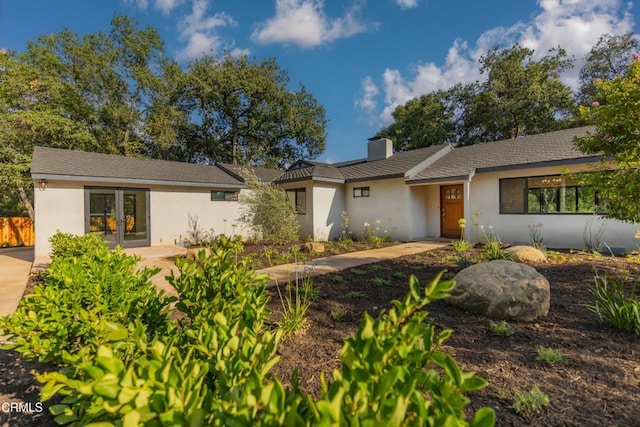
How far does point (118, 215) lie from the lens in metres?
10.1

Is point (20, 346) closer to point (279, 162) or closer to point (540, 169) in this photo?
point (540, 169)

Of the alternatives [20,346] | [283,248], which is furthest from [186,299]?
[283,248]

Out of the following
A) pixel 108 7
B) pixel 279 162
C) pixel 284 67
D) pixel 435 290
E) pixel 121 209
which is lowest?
pixel 435 290

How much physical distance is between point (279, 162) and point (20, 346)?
82.2 ft

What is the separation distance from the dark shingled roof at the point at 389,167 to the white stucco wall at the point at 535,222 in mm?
2598

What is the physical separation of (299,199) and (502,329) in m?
→ 11.0

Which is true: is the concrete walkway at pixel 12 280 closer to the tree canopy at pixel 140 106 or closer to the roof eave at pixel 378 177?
the tree canopy at pixel 140 106

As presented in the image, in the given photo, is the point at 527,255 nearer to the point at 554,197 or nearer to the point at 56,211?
the point at 554,197

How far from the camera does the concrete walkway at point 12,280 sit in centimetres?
456

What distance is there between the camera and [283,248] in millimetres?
9828

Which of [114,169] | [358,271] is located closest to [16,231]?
[114,169]

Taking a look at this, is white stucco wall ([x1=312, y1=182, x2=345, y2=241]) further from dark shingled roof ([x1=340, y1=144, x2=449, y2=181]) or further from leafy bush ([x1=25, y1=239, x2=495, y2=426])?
A: leafy bush ([x1=25, y1=239, x2=495, y2=426])

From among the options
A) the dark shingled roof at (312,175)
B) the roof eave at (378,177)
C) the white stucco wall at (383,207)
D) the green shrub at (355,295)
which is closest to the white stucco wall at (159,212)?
the dark shingled roof at (312,175)

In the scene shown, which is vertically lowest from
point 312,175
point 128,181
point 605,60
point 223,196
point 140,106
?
point 223,196
